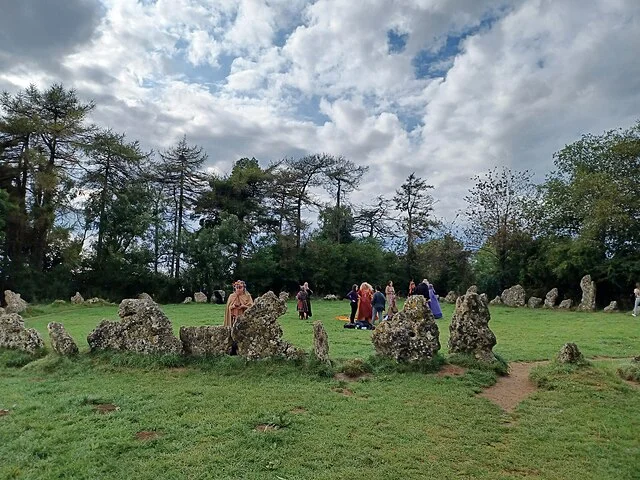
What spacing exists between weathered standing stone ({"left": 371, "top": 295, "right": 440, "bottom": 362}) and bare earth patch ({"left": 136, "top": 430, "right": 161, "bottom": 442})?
5348mm

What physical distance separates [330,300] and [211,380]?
28.4 meters

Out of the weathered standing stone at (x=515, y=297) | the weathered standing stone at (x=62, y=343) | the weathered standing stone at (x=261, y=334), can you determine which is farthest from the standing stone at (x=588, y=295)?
the weathered standing stone at (x=62, y=343)

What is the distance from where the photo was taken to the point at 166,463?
613cm

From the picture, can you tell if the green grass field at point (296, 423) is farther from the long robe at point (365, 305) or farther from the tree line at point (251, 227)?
the tree line at point (251, 227)

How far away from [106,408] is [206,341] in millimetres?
3159

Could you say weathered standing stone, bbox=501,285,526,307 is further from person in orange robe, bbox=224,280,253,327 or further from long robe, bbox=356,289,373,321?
person in orange robe, bbox=224,280,253,327

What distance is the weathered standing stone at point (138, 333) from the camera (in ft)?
36.9

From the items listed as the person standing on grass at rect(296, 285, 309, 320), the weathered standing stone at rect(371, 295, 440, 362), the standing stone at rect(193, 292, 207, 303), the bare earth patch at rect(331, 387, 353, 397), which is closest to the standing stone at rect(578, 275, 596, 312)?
the person standing on grass at rect(296, 285, 309, 320)

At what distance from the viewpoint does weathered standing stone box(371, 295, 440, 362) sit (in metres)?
10.5

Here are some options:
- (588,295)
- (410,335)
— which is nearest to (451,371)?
(410,335)

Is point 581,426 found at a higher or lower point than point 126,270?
lower

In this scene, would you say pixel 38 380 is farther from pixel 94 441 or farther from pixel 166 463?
pixel 166 463

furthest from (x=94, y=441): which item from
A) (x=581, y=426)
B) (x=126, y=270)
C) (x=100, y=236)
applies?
(x=100, y=236)

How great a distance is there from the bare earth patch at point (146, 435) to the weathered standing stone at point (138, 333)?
159 inches
